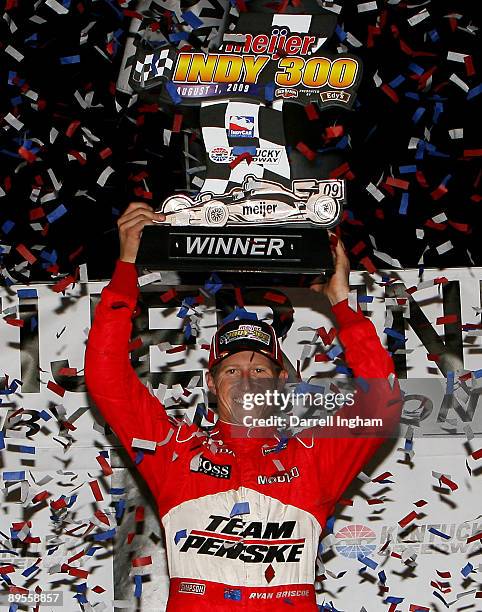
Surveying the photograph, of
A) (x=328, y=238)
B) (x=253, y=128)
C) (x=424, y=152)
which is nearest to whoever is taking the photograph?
(x=328, y=238)

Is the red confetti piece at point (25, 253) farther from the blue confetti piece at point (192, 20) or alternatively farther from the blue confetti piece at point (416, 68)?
the blue confetti piece at point (416, 68)

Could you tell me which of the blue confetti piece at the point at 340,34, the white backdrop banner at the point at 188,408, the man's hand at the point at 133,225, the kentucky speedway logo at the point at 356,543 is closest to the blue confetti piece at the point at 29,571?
the white backdrop banner at the point at 188,408

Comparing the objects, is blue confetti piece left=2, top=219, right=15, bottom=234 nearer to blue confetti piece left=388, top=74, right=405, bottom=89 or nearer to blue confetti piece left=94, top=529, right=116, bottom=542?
blue confetti piece left=94, top=529, right=116, bottom=542

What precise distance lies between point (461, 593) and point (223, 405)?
89 centimetres

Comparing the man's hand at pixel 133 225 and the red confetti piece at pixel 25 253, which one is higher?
the red confetti piece at pixel 25 253

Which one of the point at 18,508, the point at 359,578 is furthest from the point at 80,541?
the point at 359,578

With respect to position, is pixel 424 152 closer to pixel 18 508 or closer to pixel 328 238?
pixel 328 238

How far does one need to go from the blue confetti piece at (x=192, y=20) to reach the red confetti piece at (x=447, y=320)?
3.48 ft

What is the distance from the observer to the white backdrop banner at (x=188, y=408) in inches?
112

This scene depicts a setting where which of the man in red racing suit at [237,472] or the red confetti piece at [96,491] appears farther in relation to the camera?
the red confetti piece at [96,491]

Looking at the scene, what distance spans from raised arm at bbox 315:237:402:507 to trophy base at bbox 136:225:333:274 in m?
0.17

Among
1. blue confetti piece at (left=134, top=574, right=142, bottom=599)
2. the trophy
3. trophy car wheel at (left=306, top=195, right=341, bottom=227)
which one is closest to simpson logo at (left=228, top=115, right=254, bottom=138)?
the trophy

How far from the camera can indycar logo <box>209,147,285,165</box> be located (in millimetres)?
2744

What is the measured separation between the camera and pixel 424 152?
305 centimetres
